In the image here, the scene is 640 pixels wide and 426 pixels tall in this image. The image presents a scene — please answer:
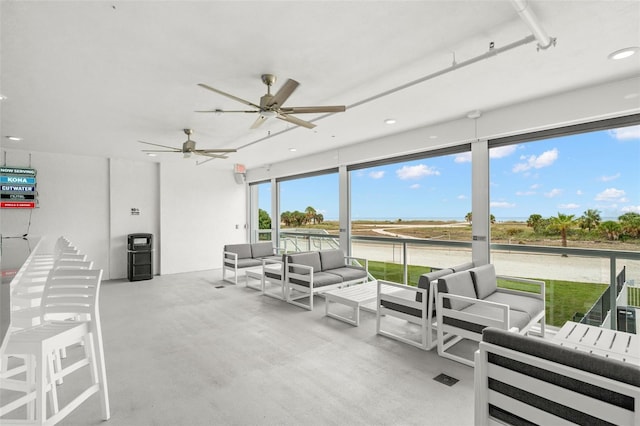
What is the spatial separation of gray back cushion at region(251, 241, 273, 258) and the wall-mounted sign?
438 centimetres

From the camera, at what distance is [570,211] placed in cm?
384

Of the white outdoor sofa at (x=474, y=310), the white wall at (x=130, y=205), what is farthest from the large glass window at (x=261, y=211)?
the white outdoor sofa at (x=474, y=310)

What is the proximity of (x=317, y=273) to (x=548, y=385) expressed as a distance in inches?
151

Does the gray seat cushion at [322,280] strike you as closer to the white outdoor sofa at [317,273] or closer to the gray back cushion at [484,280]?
the white outdoor sofa at [317,273]

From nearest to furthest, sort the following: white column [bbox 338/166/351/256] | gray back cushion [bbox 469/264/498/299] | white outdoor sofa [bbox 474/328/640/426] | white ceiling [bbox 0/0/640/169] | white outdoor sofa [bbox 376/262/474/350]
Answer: white outdoor sofa [bbox 474/328/640/426] < white ceiling [bbox 0/0/640/169] < white outdoor sofa [bbox 376/262/474/350] < gray back cushion [bbox 469/264/498/299] < white column [bbox 338/166/351/256]

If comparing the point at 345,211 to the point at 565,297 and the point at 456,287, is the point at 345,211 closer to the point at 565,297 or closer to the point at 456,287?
the point at 456,287

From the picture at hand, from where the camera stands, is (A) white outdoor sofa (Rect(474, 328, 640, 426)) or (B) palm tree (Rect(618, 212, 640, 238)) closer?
(A) white outdoor sofa (Rect(474, 328, 640, 426))

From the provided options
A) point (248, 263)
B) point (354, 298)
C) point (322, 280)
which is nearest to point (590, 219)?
point (354, 298)

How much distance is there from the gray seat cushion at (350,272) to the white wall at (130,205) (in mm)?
4828

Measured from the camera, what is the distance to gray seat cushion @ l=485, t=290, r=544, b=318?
312 centimetres

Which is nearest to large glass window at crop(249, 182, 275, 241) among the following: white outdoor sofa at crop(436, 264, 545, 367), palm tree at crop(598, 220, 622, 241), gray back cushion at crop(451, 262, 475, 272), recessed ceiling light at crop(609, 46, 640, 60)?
gray back cushion at crop(451, 262, 475, 272)

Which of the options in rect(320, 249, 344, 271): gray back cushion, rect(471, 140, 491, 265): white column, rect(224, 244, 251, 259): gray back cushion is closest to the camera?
rect(471, 140, 491, 265): white column

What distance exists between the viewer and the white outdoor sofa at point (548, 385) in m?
1.27

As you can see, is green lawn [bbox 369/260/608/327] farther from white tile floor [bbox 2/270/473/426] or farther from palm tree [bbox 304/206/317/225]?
palm tree [bbox 304/206/317/225]
